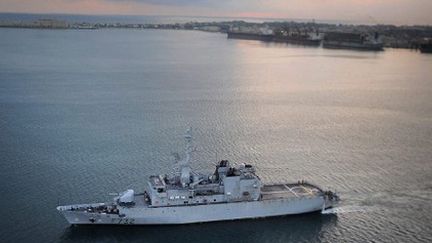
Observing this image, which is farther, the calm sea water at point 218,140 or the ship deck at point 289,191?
the ship deck at point 289,191

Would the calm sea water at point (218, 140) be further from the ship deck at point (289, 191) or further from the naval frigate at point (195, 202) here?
the ship deck at point (289, 191)

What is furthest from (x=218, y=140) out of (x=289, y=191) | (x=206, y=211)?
(x=206, y=211)

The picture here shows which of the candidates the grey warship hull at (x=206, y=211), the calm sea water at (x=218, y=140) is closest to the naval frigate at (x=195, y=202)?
the grey warship hull at (x=206, y=211)

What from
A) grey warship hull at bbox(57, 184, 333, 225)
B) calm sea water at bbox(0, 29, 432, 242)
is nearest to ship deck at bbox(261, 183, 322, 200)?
grey warship hull at bbox(57, 184, 333, 225)

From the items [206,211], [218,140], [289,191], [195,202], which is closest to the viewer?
[195,202]

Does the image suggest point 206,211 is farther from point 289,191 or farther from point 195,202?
point 289,191

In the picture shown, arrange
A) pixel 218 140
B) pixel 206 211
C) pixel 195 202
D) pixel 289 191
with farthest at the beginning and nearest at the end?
pixel 218 140, pixel 289 191, pixel 206 211, pixel 195 202
